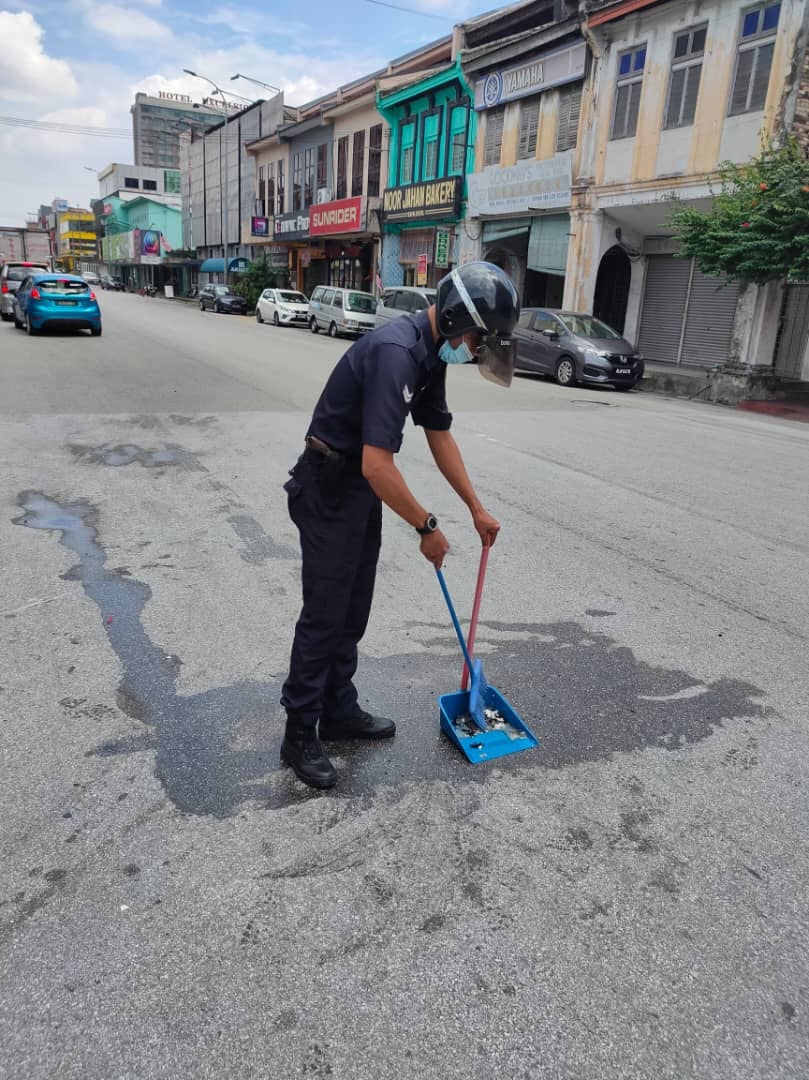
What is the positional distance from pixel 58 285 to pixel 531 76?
14942 mm

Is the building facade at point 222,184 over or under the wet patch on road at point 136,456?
over

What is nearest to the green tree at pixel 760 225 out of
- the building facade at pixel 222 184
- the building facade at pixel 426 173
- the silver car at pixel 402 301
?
the silver car at pixel 402 301

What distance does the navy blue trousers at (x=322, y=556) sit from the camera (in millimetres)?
2838

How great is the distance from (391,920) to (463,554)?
3.44 metres

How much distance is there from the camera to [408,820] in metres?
2.73

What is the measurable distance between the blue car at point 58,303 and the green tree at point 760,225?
43.5 ft

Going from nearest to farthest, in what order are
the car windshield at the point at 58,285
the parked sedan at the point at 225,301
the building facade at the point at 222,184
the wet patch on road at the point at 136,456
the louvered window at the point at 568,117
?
the wet patch on road at the point at 136,456 < the car windshield at the point at 58,285 < the louvered window at the point at 568,117 < the parked sedan at the point at 225,301 < the building facade at the point at 222,184

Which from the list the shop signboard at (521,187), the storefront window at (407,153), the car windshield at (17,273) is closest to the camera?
the shop signboard at (521,187)

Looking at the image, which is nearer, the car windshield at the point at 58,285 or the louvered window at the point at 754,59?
the louvered window at the point at 754,59

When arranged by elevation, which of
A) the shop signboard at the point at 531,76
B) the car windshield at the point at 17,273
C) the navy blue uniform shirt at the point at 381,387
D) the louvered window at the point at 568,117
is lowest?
the navy blue uniform shirt at the point at 381,387

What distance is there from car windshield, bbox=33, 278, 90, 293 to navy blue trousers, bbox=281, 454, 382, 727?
61.6 ft

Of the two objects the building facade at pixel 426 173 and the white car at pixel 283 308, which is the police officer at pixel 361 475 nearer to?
the building facade at pixel 426 173

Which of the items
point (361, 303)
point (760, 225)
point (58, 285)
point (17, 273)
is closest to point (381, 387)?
point (760, 225)

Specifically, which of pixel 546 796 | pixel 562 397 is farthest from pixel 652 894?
pixel 562 397
